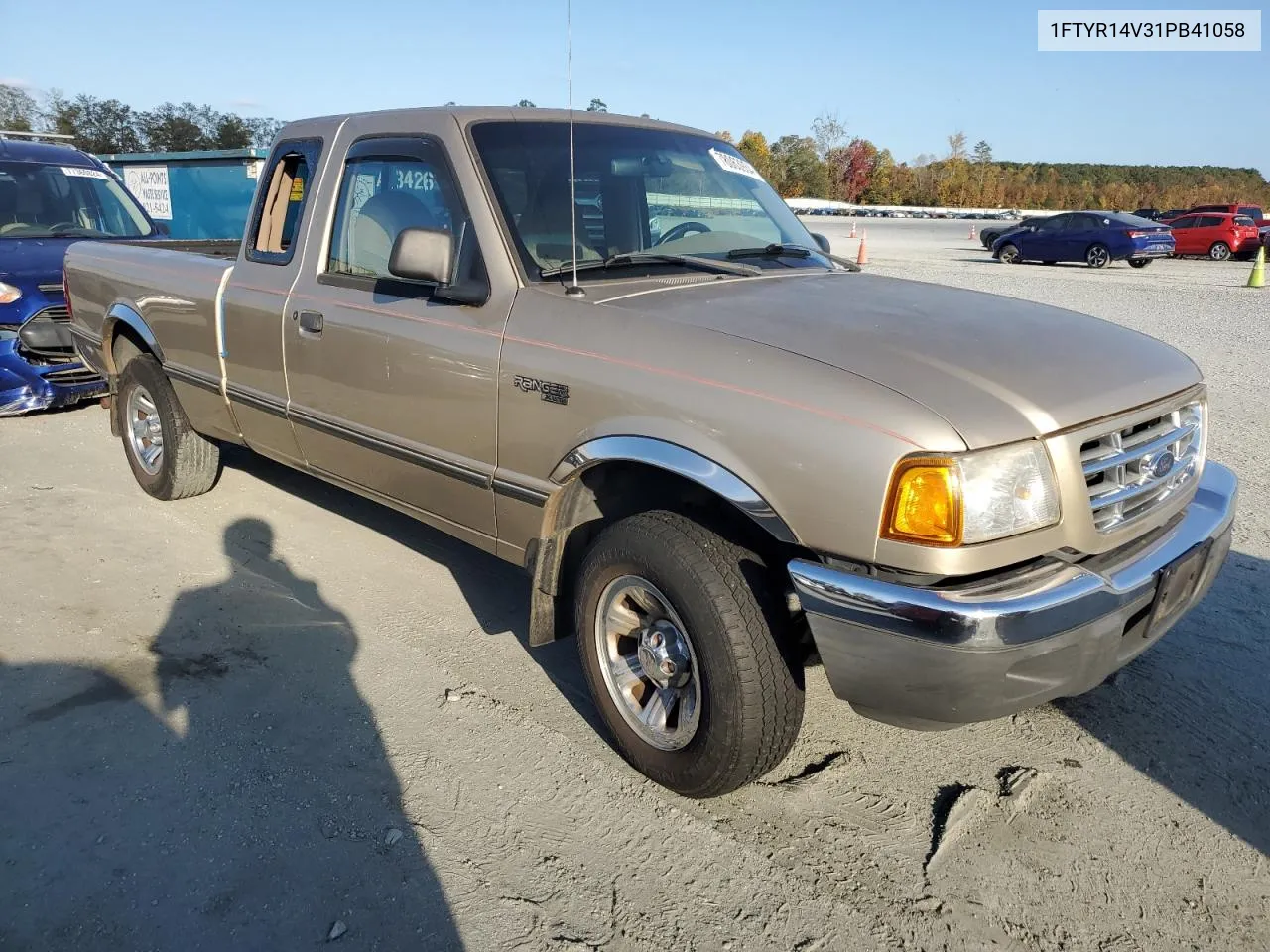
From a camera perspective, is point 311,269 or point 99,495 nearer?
point 311,269

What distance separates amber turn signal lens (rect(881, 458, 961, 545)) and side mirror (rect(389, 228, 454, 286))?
1649 mm

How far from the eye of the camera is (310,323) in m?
3.87

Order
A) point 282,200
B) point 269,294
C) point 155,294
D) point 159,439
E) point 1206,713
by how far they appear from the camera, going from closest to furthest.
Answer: point 1206,713 < point 269,294 < point 282,200 < point 155,294 < point 159,439

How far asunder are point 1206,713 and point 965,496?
1741 millimetres

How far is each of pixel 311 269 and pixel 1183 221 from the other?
29.9 metres

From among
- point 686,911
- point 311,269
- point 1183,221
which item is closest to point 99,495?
point 311,269

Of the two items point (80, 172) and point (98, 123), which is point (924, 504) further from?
point (98, 123)

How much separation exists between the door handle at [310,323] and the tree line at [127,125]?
3120 cm

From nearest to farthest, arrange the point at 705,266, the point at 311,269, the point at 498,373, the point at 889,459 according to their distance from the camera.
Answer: the point at 889,459 < the point at 498,373 < the point at 705,266 < the point at 311,269

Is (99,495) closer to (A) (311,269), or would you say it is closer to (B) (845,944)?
(A) (311,269)

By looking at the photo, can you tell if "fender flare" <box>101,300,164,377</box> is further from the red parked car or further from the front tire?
the red parked car

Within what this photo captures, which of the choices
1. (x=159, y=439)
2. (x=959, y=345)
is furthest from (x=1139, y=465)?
(x=159, y=439)

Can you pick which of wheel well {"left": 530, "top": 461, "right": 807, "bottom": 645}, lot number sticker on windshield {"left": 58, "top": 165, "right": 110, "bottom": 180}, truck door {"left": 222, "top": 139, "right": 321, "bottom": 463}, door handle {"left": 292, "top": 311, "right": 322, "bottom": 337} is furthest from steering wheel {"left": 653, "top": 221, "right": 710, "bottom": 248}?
lot number sticker on windshield {"left": 58, "top": 165, "right": 110, "bottom": 180}

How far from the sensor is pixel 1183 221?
27453 mm
